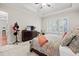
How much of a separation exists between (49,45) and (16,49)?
0.49m

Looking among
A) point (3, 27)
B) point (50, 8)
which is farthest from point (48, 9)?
point (3, 27)

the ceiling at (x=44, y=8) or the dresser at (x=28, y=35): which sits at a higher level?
the ceiling at (x=44, y=8)

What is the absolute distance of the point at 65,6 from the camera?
1.47 m

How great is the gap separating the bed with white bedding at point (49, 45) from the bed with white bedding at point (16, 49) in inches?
4.8

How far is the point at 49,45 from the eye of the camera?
1553 mm

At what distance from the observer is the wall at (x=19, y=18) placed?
4.86 feet

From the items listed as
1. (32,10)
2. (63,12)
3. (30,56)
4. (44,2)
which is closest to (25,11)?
(32,10)

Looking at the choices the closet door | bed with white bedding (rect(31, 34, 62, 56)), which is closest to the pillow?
bed with white bedding (rect(31, 34, 62, 56))

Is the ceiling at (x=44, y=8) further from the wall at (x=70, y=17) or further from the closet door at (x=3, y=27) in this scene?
the closet door at (x=3, y=27)

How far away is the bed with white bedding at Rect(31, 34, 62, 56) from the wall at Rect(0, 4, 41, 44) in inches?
8.1

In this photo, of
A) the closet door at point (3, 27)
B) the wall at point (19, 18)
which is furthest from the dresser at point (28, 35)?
the closet door at point (3, 27)

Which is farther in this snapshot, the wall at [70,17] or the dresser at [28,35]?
the dresser at [28,35]

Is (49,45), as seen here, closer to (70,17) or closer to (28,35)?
(28,35)

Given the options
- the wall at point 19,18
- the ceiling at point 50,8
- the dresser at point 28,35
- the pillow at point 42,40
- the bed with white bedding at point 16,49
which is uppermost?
the ceiling at point 50,8
